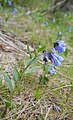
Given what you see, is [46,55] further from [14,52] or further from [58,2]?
[58,2]

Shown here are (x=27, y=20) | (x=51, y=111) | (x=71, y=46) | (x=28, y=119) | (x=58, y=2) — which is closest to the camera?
(x=28, y=119)

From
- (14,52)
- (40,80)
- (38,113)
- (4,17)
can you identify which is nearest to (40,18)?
(4,17)

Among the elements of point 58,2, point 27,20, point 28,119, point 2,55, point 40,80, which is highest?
point 58,2

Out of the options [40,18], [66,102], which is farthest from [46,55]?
[40,18]

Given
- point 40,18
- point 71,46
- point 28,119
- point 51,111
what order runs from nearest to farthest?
point 28,119, point 51,111, point 71,46, point 40,18

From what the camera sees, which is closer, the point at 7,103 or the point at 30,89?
the point at 7,103

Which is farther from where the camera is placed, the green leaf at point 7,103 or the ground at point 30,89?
the ground at point 30,89

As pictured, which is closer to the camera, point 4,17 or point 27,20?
point 4,17

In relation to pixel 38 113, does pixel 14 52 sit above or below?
above

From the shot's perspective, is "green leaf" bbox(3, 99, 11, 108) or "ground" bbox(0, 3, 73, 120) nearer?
"green leaf" bbox(3, 99, 11, 108)
